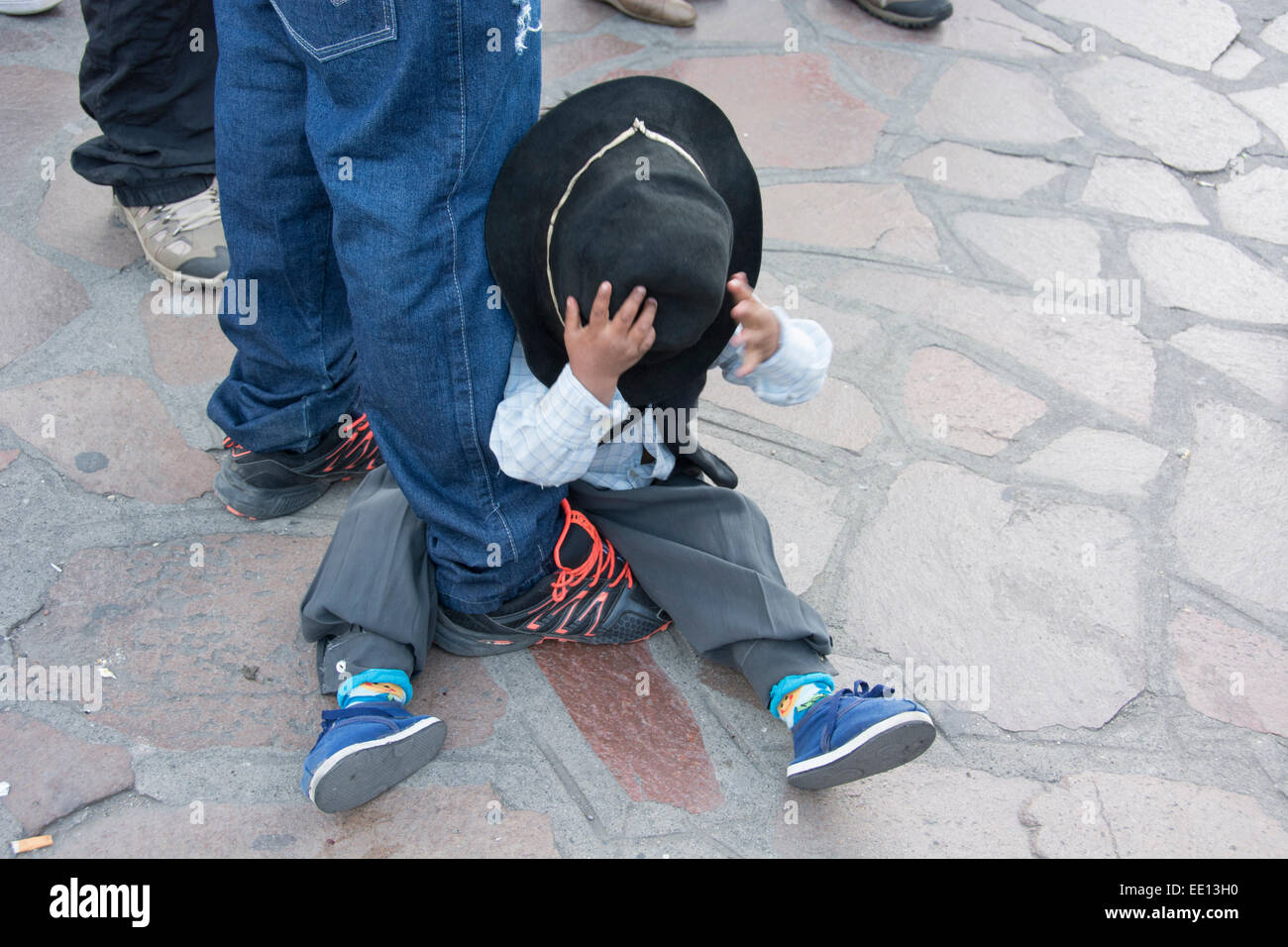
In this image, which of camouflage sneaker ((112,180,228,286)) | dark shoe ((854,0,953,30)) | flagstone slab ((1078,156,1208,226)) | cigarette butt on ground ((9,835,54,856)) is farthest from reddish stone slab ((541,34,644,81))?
cigarette butt on ground ((9,835,54,856))

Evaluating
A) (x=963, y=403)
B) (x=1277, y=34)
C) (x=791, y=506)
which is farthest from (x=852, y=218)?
(x=1277, y=34)

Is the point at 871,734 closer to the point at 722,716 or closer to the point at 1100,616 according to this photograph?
the point at 722,716

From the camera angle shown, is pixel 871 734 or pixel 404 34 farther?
pixel 871 734

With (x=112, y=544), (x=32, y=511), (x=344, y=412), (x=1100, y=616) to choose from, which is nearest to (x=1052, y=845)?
(x=1100, y=616)

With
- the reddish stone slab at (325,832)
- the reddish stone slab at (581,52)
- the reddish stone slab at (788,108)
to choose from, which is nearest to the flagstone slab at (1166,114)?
the reddish stone slab at (788,108)

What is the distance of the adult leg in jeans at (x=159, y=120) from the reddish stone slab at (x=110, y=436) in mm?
376

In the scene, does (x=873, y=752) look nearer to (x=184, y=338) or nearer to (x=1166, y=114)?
(x=184, y=338)

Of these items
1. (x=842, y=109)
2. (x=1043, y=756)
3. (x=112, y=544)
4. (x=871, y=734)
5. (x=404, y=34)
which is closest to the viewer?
(x=404, y=34)

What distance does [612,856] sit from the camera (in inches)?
59.0

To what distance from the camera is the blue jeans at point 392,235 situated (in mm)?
1354

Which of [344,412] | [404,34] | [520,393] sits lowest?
[344,412]

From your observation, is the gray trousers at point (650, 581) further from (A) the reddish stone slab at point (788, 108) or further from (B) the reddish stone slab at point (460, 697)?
(A) the reddish stone slab at point (788, 108)

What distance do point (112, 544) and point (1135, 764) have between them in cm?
183

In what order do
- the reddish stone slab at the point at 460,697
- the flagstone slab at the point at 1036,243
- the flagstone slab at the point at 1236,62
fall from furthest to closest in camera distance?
1. the flagstone slab at the point at 1236,62
2. the flagstone slab at the point at 1036,243
3. the reddish stone slab at the point at 460,697
